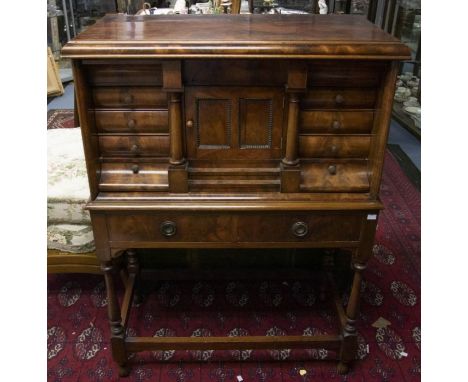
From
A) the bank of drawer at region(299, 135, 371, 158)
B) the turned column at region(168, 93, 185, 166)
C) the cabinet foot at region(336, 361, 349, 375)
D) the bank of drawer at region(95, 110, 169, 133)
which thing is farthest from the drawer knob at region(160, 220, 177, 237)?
the cabinet foot at region(336, 361, 349, 375)

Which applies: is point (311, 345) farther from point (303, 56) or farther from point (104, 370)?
point (303, 56)

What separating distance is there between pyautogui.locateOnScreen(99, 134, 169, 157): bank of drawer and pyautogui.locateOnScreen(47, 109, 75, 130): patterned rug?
129 inches

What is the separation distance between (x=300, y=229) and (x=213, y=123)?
548 millimetres

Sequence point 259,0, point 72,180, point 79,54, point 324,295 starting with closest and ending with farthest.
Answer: point 79,54 < point 72,180 < point 324,295 < point 259,0

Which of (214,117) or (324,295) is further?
(324,295)

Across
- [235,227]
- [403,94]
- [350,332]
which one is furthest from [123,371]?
[403,94]

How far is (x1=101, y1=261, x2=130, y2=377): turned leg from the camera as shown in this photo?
1969mm

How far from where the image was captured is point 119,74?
1.65 m

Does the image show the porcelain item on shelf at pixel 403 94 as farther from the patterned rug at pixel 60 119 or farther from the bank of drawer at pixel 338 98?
the bank of drawer at pixel 338 98

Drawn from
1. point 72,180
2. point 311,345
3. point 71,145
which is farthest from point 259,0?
point 311,345

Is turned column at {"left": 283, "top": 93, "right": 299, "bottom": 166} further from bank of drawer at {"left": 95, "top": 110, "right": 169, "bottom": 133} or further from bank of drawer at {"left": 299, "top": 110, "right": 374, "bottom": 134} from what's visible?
bank of drawer at {"left": 95, "top": 110, "right": 169, "bottom": 133}

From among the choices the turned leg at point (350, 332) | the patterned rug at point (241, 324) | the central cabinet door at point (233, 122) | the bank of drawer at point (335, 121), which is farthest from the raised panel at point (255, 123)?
the patterned rug at point (241, 324)

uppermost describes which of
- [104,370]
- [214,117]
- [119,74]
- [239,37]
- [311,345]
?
[239,37]

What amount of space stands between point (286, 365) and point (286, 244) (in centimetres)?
75
